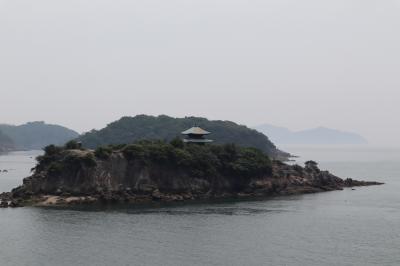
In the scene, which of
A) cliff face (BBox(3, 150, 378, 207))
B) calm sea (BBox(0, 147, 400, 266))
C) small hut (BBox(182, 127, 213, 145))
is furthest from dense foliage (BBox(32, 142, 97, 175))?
small hut (BBox(182, 127, 213, 145))

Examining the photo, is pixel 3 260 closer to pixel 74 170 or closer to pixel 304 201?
pixel 74 170

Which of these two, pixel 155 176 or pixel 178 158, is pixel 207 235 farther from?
pixel 178 158

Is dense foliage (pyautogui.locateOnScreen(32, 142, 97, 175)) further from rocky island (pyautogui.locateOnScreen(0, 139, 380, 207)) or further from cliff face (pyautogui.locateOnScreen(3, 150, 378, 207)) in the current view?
cliff face (pyautogui.locateOnScreen(3, 150, 378, 207))

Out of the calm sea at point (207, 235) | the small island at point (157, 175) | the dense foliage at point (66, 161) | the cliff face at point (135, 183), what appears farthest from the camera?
the dense foliage at point (66, 161)

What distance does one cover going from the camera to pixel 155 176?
10038cm

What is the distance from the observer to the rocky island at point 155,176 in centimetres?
9231

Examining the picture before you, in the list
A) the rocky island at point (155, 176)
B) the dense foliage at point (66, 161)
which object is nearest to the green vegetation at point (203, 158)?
the rocky island at point (155, 176)

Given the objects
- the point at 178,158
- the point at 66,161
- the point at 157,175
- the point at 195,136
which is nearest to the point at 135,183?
the point at 157,175

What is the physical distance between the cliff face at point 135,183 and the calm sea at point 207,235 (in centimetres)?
867

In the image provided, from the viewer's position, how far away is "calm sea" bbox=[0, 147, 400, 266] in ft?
171

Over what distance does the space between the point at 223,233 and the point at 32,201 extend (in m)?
38.0

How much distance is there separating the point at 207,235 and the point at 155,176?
3842 cm

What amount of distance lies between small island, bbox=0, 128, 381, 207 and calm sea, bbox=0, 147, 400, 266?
921cm

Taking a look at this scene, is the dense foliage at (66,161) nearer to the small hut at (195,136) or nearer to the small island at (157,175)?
the small island at (157,175)
